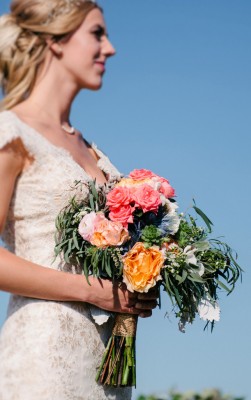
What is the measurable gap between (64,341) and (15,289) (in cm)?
35

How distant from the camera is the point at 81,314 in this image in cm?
465

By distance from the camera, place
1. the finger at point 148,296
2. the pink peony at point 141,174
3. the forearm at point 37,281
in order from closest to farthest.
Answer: the forearm at point 37,281, the finger at point 148,296, the pink peony at point 141,174

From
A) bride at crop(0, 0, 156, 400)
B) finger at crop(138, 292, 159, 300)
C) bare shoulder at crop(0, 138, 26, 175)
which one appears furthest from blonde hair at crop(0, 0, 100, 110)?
finger at crop(138, 292, 159, 300)

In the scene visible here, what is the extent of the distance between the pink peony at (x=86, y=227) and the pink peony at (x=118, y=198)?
140mm

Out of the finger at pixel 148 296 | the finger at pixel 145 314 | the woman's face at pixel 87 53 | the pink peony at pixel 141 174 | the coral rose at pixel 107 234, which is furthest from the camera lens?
the pink peony at pixel 141 174

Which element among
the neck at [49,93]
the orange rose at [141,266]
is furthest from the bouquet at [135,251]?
the neck at [49,93]

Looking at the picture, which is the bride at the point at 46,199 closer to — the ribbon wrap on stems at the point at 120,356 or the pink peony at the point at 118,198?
the ribbon wrap on stems at the point at 120,356

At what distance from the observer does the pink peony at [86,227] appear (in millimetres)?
4598

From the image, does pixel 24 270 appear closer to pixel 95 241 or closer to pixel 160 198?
pixel 95 241

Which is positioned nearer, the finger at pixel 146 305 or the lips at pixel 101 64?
the finger at pixel 146 305

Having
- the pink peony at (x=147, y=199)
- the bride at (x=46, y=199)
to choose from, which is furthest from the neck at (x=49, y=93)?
the pink peony at (x=147, y=199)

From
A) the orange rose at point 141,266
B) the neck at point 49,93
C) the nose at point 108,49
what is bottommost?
the orange rose at point 141,266

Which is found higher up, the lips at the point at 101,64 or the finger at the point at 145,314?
the lips at the point at 101,64

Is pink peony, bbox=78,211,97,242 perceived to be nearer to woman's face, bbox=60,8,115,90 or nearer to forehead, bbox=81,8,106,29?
woman's face, bbox=60,8,115,90
